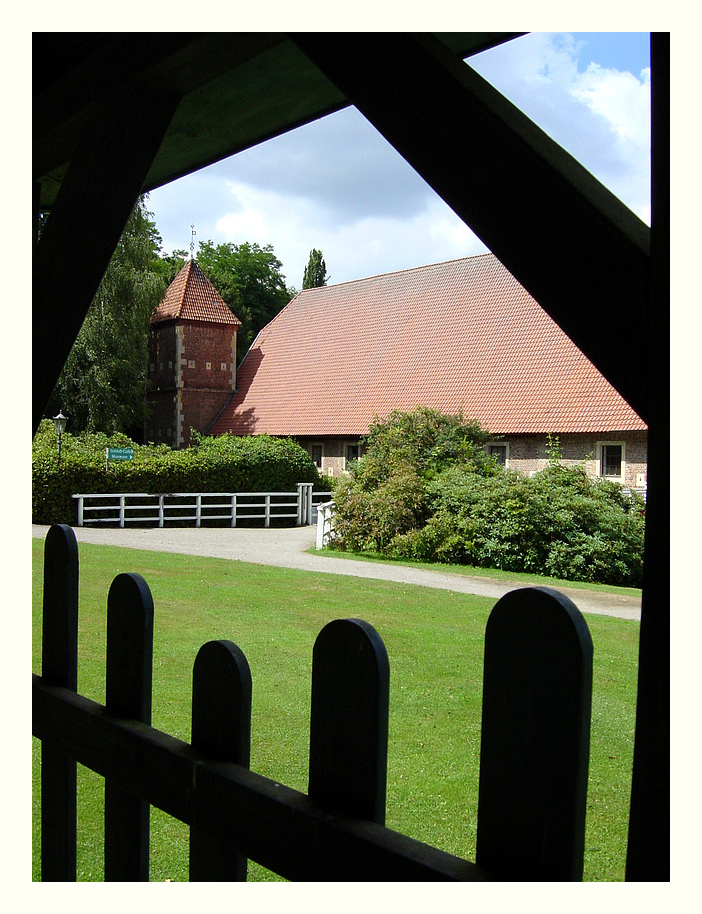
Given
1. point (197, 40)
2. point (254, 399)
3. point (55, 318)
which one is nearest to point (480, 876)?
point (55, 318)

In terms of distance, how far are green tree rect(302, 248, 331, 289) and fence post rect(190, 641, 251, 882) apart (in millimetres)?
50636

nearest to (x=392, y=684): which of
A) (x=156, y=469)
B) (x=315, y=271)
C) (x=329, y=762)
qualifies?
(x=329, y=762)

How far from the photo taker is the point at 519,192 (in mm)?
829

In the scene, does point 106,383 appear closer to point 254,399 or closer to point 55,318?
point 254,399

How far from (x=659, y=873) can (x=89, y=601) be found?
27.4ft

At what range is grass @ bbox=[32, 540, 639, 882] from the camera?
3.56 metres

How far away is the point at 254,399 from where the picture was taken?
30.3m

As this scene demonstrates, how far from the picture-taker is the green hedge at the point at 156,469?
691 inches

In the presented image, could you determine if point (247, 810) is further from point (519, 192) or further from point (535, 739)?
point (519, 192)

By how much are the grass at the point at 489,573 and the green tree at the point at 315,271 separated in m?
38.4

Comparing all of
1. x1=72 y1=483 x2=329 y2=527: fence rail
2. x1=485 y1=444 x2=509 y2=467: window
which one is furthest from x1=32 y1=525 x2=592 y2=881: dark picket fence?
x1=485 y1=444 x2=509 y2=467: window

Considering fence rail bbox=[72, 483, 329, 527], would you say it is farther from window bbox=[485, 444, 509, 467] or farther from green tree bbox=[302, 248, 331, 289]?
green tree bbox=[302, 248, 331, 289]

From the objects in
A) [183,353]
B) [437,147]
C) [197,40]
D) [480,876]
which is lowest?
[480,876]

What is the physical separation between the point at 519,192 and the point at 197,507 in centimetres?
1858
